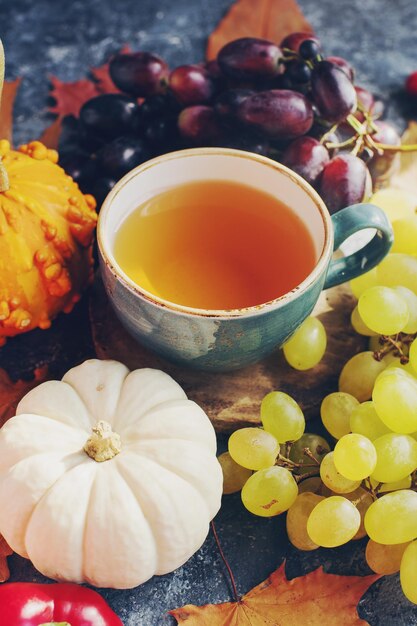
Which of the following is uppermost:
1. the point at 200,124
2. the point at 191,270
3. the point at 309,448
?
the point at 200,124

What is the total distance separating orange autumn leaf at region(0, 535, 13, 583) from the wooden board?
0.27 m

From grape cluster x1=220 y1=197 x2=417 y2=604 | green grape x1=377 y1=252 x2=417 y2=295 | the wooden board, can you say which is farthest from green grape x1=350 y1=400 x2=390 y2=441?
green grape x1=377 y1=252 x2=417 y2=295

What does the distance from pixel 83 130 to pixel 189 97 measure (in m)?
0.19

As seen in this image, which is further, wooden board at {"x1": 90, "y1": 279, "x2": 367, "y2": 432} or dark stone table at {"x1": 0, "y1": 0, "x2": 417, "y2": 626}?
dark stone table at {"x1": 0, "y1": 0, "x2": 417, "y2": 626}

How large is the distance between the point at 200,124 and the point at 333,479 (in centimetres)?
56

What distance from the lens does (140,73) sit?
110cm

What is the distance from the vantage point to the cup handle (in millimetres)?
859

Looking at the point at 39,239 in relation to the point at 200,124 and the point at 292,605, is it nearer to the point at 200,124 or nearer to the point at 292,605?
the point at 200,124

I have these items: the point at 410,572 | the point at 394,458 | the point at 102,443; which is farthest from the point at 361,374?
the point at 102,443

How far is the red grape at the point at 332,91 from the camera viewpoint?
3.29 ft

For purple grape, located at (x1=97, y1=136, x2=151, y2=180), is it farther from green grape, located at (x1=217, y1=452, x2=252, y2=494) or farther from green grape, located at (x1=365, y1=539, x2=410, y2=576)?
green grape, located at (x1=365, y1=539, x2=410, y2=576)

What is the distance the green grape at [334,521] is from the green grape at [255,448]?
3.2 inches

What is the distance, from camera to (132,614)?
0.82 m

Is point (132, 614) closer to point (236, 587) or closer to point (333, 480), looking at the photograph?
point (236, 587)
